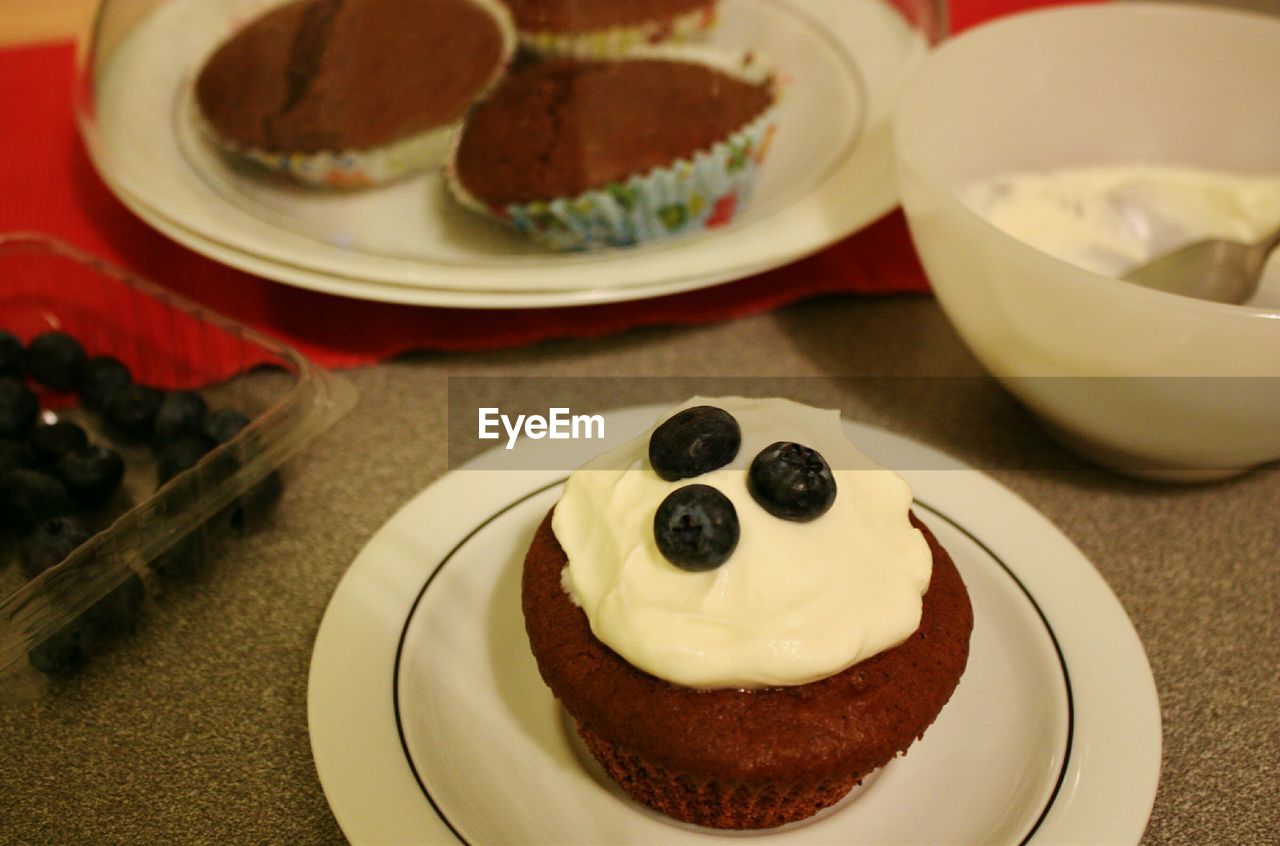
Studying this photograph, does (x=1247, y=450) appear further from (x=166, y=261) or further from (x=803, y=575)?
(x=166, y=261)

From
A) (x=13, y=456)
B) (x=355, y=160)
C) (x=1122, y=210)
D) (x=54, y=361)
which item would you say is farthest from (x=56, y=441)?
(x=1122, y=210)

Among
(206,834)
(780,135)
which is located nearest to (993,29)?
(780,135)

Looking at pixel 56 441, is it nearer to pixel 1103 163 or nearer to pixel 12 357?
pixel 12 357

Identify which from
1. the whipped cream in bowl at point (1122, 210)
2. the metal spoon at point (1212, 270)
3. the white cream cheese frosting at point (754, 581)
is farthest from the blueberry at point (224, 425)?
the metal spoon at point (1212, 270)

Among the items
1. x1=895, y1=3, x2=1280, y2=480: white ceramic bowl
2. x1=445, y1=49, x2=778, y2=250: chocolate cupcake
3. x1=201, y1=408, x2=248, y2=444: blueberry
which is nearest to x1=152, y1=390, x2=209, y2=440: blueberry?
x1=201, y1=408, x2=248, y2=444: blueberry

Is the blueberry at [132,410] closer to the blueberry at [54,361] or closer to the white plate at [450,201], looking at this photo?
the blueberry at [54,361]

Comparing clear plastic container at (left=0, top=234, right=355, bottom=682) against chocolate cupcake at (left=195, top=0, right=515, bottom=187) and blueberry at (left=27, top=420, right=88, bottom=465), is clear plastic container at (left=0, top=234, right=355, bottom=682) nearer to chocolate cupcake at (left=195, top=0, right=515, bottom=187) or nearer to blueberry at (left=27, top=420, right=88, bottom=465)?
blueberry at (left=27, top=420, right=88, bottom=465)
